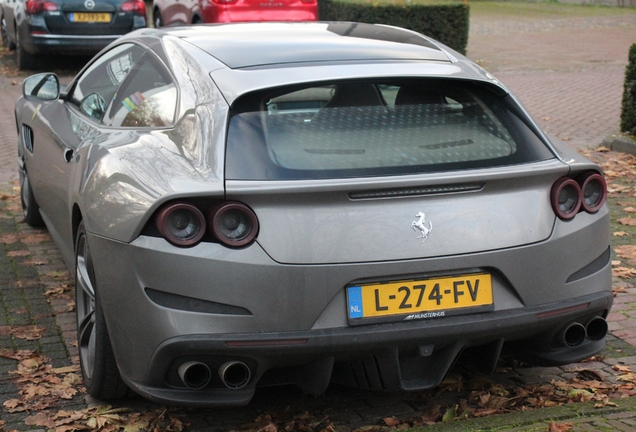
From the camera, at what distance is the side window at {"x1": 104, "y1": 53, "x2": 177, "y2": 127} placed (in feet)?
13.3

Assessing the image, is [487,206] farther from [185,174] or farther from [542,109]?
[542,109]

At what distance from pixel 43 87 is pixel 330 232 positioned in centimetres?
303

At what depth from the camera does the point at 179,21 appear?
1597cm

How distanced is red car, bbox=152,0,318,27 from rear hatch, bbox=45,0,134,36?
112 centimetres

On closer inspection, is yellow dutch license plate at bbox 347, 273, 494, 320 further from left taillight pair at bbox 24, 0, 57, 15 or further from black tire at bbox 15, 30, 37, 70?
black tire at bbox 15, 30, 37, 70

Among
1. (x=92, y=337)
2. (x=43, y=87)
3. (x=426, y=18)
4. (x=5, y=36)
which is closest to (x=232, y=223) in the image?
(x=92, y=337)

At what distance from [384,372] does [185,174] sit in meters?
1.03

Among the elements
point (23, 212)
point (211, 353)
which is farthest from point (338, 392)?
point (23, 212)

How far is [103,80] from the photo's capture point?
510 cm

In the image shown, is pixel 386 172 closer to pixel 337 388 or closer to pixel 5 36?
pixel 337 388

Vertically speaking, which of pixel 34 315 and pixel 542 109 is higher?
pixel 34 315

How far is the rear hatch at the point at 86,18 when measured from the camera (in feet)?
49.6

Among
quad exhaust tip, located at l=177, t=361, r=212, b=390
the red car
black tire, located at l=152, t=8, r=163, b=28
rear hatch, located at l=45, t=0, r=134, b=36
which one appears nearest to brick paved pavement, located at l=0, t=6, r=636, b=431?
quad exhaust tip, located at l=177, t=361, r=212, b=390

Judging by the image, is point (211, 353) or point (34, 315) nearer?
point (211, 353)
